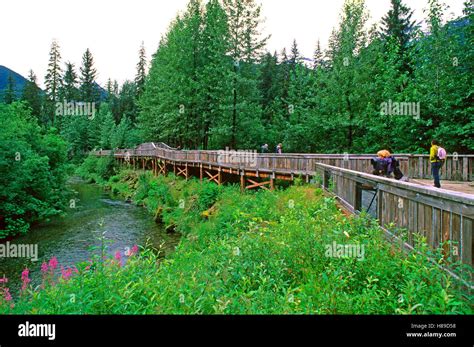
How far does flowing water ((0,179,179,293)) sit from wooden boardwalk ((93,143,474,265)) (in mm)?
5584

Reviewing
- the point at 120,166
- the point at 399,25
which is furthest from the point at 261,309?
the point at 120,166

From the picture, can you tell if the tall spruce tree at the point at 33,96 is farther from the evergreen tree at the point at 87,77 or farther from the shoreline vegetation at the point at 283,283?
the shoreline vegetation at the point at 283,283

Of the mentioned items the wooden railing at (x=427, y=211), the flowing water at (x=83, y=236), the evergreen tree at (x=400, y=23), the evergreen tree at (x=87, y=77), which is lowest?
the flowing water at (x=83, y=236)

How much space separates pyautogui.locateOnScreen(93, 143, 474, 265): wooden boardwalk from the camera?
12.8 ft

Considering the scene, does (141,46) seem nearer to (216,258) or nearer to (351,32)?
(351,32)

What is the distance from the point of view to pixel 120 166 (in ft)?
161

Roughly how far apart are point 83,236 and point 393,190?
15459mm

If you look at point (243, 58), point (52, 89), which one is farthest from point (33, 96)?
point (243, 58)

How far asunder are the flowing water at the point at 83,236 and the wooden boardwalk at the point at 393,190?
18.3 ft

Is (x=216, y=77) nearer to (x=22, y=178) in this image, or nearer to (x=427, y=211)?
(x=22, y=178)

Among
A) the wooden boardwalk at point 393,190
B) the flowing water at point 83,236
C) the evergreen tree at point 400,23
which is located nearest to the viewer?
the wooden boardwalk at point 393,190

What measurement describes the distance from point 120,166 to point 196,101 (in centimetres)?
2032

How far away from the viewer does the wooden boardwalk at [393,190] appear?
3.89m

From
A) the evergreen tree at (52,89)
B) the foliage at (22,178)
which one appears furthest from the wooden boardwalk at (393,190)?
the evergreen tree at (52,89)
